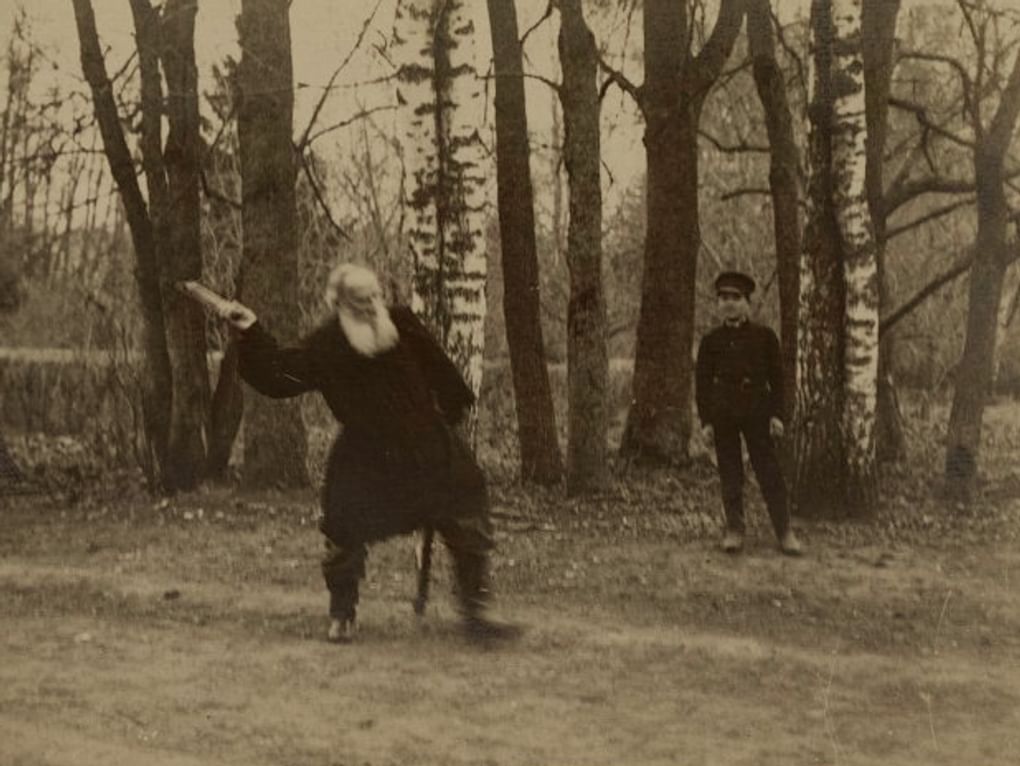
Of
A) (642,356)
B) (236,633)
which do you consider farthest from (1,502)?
(642,356)

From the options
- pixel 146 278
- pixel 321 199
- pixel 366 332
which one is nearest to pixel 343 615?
pixel 366 332

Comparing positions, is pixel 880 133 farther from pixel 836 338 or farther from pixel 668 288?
pixel 668 288

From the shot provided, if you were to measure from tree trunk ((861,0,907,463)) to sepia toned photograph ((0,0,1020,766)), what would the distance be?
4 centimetres

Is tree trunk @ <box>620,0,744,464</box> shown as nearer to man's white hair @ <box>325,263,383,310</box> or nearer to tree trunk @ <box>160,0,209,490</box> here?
tree trunk @ <box>160,0,209,490</box>

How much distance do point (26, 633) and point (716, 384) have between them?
143 inches

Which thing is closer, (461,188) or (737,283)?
(461,188)

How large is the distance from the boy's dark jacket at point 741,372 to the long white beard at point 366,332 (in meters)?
2.33

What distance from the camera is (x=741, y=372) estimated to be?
7.66m

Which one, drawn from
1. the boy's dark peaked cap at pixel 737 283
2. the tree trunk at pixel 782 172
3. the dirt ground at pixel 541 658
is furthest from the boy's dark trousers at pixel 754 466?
the tree trunk at pixel 782 172

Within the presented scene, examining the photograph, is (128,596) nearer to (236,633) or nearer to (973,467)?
(236,633)

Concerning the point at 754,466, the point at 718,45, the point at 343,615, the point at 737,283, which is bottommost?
the point at 343,615

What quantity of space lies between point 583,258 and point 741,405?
1826mm

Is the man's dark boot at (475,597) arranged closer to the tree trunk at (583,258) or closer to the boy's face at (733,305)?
the boy's face at (733,305)

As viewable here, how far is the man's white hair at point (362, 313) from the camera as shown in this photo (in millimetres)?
5871
